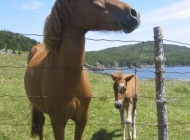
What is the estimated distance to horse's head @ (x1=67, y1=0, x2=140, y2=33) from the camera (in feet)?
9.77

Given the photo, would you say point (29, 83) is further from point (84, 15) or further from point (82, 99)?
point (84, 15)

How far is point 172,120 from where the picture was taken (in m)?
8.49

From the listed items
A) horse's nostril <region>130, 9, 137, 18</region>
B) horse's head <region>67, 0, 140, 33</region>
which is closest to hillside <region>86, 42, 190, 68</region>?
horse's head <region>67, 0, 140, 33</region>

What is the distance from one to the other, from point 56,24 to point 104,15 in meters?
0.70

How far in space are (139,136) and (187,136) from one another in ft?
3.91

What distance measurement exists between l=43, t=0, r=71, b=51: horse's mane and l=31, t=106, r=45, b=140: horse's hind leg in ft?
8.69

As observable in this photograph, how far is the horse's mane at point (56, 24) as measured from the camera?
11.3 ft

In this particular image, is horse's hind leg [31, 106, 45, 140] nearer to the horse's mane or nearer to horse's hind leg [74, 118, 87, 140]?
horse's hind leg [74, 118, 87, 140]

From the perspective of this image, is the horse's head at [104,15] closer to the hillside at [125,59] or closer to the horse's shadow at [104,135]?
the horse's shadow at [104,135]

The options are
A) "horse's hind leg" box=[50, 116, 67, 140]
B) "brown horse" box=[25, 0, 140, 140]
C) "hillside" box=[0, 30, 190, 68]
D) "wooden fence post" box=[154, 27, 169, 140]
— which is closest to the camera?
"brown horse" box=[25, 0, 140, 140]

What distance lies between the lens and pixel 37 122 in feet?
19.6

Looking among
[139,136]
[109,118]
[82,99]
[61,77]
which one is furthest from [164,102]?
[109,118]

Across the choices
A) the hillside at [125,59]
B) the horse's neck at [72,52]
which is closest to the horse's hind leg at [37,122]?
the horse's neck at [72,52]

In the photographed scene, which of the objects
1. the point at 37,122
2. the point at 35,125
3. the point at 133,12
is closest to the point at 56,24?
the point at 133,12
